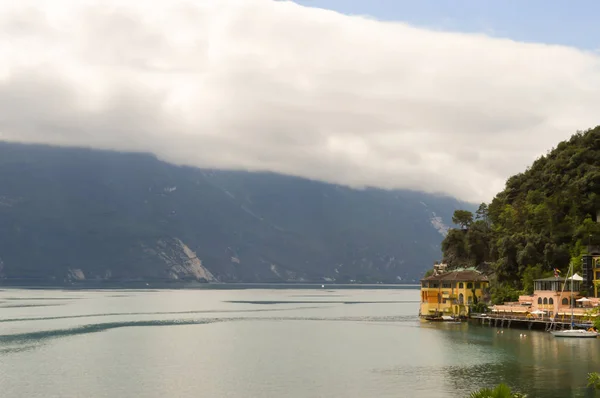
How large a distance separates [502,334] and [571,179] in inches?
2126

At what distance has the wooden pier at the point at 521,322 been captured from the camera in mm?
134500

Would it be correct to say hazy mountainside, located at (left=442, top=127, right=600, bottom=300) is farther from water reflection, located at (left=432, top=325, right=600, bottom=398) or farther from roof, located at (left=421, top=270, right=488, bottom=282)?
water reflection, located at (left=432, top=325, right=600, bottom=398)

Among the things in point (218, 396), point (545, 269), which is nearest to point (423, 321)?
point (545, 269)

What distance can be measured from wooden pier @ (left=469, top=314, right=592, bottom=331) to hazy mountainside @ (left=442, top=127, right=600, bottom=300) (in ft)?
34.6

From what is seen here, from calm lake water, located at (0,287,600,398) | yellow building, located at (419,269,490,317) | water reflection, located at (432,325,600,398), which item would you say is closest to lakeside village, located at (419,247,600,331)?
yellow building, located at (419,269,490,317)

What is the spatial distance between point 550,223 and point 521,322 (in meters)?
30.9

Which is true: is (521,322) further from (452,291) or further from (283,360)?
(283,360)

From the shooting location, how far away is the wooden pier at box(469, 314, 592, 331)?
134500 mm

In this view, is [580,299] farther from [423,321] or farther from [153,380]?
[153,380]

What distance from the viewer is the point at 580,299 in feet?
464

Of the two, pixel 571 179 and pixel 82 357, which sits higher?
pixel 571 179

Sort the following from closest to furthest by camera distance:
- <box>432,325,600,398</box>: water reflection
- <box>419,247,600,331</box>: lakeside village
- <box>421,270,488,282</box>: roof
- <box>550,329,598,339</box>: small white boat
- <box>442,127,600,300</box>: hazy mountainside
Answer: <box>432,325,600,398</box>: water reflection < <box>550,329,598,339</box>: small white boat < <box>419,247,600,331</box>: lakeside village < <box>442,127,600,300</box>: hazy mountainside < <box>421,270,488,282</box>: roof

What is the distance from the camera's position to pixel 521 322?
147500mm

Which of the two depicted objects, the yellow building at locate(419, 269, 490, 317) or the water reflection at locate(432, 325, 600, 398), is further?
the yellow building at locate(419, 269, 490, 317)
